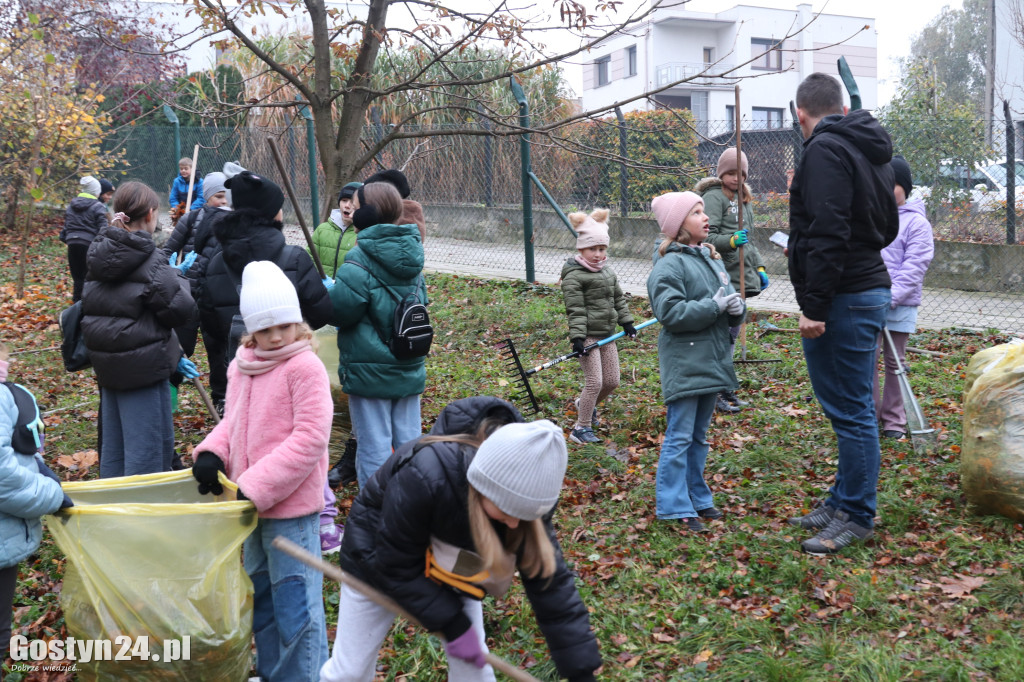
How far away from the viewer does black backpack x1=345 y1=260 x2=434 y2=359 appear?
4434mm

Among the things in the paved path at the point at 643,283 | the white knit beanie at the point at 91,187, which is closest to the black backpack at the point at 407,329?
the paved path at the point at 643,283

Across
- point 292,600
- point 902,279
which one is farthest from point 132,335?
point 902,279

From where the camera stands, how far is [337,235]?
559cm

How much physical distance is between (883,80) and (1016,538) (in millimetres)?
44164

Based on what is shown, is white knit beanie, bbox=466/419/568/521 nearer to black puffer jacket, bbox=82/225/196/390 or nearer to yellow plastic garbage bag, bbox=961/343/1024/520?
black puffer jacket, bbox=82/225/196/390

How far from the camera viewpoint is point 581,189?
34.0 ft

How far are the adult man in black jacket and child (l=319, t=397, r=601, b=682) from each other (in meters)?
2.14

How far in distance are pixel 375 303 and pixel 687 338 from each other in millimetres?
1628

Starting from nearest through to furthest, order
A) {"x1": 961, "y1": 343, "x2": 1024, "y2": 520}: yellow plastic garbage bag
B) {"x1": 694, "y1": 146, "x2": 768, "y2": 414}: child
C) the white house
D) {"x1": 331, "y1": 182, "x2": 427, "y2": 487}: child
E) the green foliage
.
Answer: {"x1": 961, "y1": 343, "x2": 1024, "y2": 520}: yellow plastic garbage bag → {"x1": 331, "y1": 182, "x2": 427, "y2": 487}: child → {"x1": 694, "y1": 146, "x2": 768, "y2": 414}: child → the green foliage → the white house

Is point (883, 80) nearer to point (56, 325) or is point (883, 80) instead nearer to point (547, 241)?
point (547, 241)

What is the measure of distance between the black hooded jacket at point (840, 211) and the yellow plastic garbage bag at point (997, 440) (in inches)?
32.8

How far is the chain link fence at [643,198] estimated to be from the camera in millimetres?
8633

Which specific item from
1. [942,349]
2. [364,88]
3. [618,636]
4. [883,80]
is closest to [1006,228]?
[942,349]

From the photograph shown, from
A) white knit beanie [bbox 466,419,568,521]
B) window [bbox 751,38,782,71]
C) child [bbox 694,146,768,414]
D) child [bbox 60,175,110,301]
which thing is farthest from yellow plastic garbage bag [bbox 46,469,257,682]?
window [bbox 751,38,782,71]
